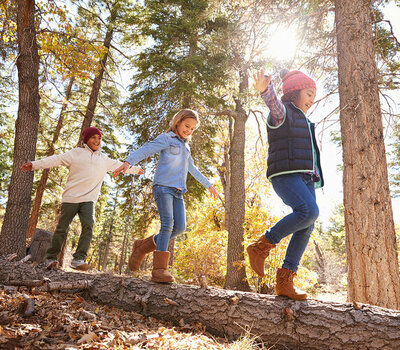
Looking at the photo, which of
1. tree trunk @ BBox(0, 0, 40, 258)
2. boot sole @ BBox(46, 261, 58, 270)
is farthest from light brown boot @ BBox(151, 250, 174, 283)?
tree trunk @ BBox(0, 0, 40, 258)

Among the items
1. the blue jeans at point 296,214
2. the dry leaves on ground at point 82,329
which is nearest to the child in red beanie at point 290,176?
the blue jeans at point 296,214

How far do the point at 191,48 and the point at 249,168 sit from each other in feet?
20.7

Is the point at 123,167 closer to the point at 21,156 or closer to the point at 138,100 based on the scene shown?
the point at 21,156

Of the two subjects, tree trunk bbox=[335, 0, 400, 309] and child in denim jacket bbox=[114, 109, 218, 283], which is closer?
child in denim jacket bbox=[114, 109, 218, 283]

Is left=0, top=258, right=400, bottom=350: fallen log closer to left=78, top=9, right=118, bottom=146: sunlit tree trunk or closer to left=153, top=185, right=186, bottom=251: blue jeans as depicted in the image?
left=153, top=185, right=186, bottom=251: blue jeans

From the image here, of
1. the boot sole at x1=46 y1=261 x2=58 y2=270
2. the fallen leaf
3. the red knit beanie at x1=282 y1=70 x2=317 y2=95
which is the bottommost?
the fallen leaf

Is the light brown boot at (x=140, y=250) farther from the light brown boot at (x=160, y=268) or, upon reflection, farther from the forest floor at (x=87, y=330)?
the forest floor at (x=87, y=330)

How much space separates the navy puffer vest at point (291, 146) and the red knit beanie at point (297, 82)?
0.29m

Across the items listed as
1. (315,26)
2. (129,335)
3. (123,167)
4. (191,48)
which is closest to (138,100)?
(191,48)

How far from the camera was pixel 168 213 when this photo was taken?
132 inches

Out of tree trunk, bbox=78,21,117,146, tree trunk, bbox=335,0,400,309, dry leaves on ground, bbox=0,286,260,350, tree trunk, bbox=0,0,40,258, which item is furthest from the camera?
tree trunk, bbox=78,21,117,146

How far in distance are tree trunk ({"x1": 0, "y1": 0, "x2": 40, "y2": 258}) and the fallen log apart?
149 centimetres

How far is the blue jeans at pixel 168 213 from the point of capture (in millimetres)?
3346

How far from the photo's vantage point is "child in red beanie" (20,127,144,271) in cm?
442
